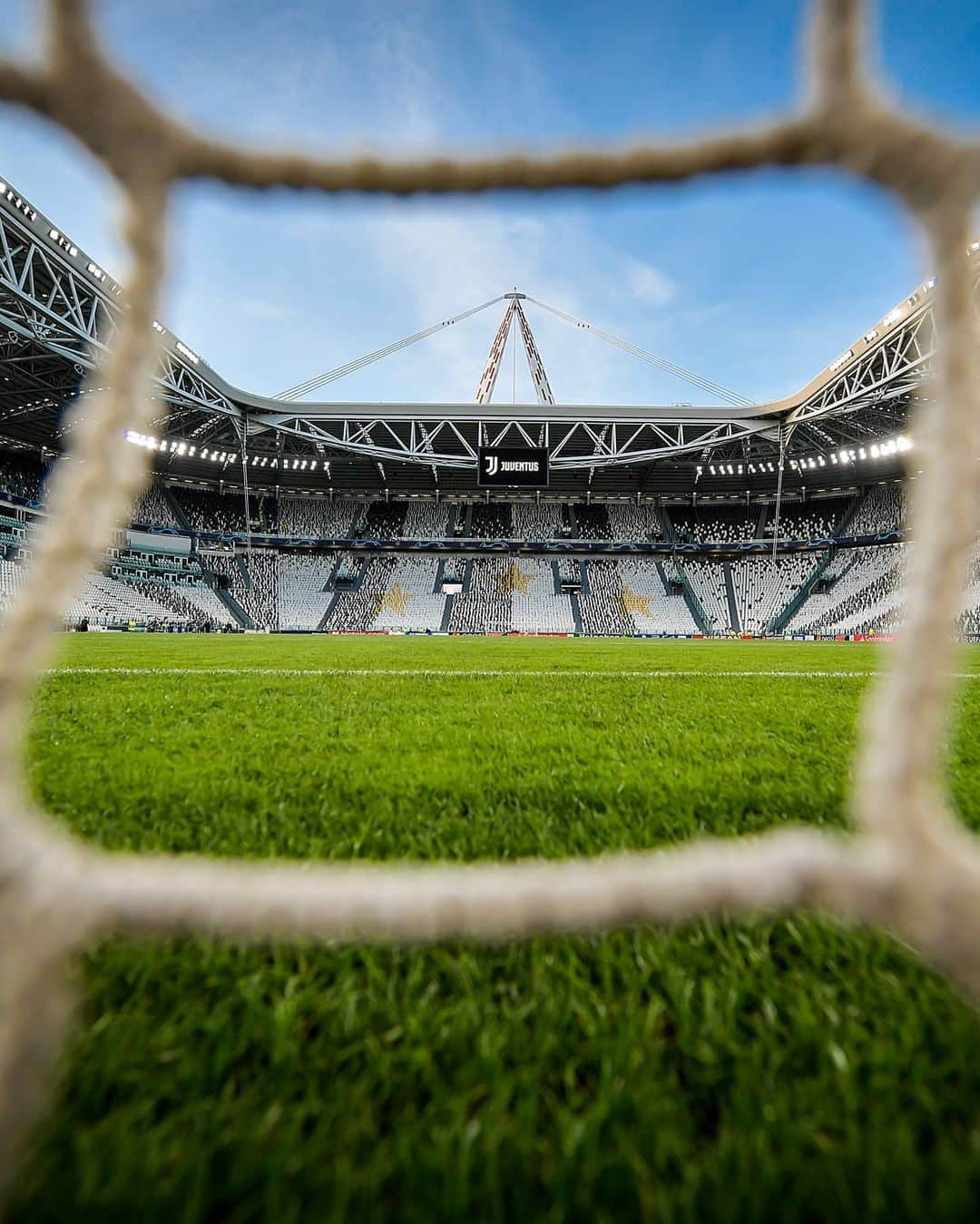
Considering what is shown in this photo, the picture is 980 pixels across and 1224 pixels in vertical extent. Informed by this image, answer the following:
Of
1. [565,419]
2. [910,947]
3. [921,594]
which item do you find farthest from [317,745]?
[565,419]

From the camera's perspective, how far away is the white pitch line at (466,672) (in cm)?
448

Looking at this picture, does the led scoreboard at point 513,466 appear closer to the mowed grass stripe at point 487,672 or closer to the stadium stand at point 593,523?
the stadium stand at point 593,523

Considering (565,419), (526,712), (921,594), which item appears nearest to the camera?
(921,594)

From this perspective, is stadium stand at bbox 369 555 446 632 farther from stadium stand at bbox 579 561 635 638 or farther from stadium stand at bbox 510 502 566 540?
stadium stand at bbox 579 561 635 638

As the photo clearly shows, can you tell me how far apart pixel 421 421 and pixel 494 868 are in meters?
21.5

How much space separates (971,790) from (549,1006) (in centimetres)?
141

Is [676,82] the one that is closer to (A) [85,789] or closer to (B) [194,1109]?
(B) [194,1109]

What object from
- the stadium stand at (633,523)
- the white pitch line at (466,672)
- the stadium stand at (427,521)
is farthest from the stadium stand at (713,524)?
the white pitch line at (466,672)

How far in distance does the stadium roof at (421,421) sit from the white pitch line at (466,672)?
7.66 meters

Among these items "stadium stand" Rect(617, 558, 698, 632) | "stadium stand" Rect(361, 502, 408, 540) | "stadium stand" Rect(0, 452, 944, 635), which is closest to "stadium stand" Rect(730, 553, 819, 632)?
"stadium stand" Rect(0, 452, 944, 635)

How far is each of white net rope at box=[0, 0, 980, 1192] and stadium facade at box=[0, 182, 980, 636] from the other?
1701 centimetres

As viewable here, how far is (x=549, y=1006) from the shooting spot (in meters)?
0.61

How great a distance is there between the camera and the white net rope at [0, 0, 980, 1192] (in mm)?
420

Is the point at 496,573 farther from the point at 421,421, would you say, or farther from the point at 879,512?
the point at 879,512
